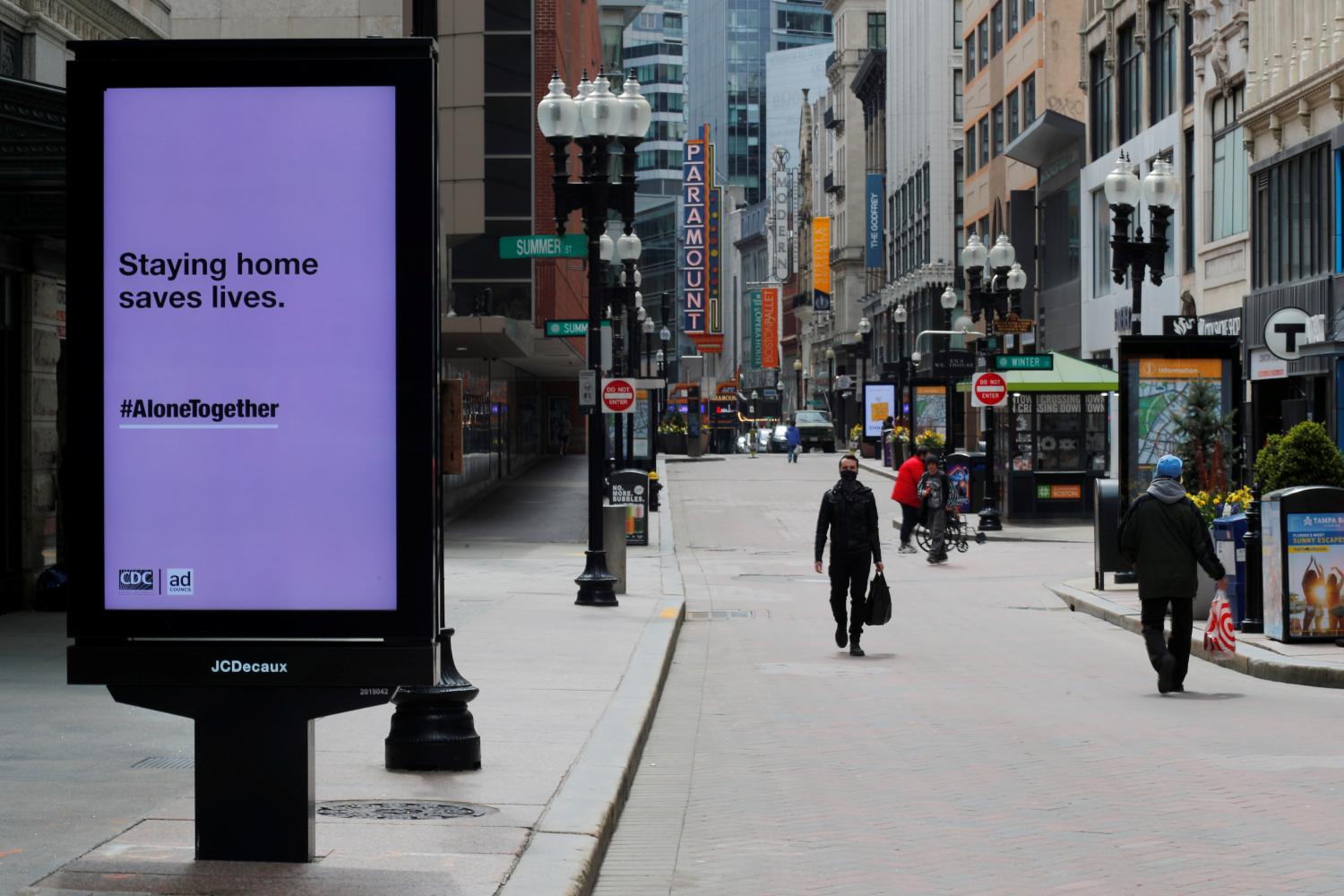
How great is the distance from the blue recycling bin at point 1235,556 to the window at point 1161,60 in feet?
105

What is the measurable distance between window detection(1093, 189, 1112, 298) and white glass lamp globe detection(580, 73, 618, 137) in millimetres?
36052

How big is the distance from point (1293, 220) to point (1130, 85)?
16.0 meters

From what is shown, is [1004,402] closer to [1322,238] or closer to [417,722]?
[1322,238]

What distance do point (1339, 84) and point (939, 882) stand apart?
30759 mm

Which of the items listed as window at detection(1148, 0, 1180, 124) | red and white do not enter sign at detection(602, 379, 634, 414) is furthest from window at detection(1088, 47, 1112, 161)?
red and white do not enter sign at detection(602, 379, 634, 414)

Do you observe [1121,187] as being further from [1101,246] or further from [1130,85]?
[1101,246]

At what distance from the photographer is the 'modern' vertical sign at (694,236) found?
138m

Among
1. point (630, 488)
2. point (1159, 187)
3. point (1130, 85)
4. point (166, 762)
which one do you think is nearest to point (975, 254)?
point (1130, 85)

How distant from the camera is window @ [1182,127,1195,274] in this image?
4656 cm

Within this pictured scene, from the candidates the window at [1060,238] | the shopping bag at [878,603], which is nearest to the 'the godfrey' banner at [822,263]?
the window at [1060,238]

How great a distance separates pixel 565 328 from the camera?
1086 inches

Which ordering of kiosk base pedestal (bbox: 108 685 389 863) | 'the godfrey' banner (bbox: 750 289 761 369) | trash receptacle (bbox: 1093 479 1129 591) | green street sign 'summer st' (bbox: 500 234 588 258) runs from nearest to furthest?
kiosk base pedestal (bbox: 108 685 389 863), green street sign 'summer st' (bbox: 500 234 588 258), trash receptacle (bbox: 1093 479 1129 591), 'the godfrey' banner (bbox: 750 289 761 369)

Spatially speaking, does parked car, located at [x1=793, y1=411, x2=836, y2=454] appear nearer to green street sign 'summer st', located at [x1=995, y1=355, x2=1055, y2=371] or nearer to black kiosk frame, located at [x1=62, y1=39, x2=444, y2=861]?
green street sign 'summer st', located at [x1=995, y1=355, x2=1055, y2=371]

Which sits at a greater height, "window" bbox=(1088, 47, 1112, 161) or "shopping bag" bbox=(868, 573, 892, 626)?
"window" bbox=(1088, 47, 1112, 161)
